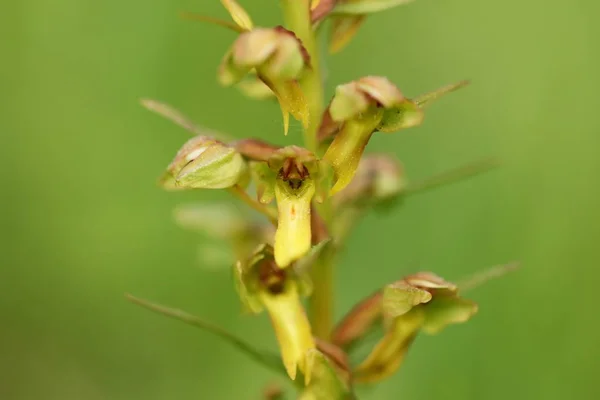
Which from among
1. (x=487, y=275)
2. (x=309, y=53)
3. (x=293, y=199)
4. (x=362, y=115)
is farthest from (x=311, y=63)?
(x=487, y=275)

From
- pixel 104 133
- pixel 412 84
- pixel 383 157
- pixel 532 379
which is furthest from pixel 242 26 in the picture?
pixel 412 84

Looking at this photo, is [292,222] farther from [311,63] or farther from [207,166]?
[311,63]

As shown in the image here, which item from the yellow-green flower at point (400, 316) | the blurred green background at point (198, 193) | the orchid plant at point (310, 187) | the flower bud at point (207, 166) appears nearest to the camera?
the orchid plant at point (310, 187)

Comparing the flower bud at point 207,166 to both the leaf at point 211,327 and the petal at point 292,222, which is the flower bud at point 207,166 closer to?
the petal at point 292,222

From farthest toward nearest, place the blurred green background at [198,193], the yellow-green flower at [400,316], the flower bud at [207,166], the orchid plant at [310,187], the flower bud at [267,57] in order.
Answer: the blurred green background at [198,193]
the yellow-green flower at [400,316]
the flower bud at [207,166]
the orchid plant at [310,187]
the flower bud at [267,57]

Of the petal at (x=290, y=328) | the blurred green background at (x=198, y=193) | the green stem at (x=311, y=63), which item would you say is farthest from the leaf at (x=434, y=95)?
the blurred green background at (x=198, y=193)

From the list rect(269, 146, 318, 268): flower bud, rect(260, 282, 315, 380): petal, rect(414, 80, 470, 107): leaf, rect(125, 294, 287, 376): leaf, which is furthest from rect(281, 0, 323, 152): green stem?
rect(125, 294, 287, 376): leaf

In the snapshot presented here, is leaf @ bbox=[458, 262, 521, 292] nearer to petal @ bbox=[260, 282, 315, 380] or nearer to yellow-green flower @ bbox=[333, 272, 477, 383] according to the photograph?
yellow-green flower @ bbox=[333, 272, 477, 383]
